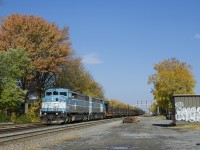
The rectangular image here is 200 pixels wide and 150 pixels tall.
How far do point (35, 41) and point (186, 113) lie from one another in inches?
979

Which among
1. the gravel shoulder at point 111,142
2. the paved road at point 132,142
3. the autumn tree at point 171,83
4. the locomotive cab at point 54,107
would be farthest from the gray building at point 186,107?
the autumn tree at point 171,83

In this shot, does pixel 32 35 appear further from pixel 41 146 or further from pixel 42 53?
pixel 41 146

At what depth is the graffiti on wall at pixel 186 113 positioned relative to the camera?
3781cm

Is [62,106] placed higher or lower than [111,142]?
higher

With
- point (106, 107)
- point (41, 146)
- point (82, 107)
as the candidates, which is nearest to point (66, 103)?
point (82, 107)

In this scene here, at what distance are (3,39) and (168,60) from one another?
43101 mm

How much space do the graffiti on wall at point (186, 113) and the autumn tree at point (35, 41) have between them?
68.6 ft

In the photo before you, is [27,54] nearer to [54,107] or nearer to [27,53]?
[27,53]

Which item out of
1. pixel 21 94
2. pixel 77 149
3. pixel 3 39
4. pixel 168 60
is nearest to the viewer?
pixel 77 149

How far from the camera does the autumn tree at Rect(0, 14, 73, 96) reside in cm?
4966

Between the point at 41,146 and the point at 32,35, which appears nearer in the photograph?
the point at 41,146

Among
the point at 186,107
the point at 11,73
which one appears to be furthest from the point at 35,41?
the point at 186,107

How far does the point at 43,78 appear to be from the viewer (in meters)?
57.3

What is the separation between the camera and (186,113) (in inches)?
1487
